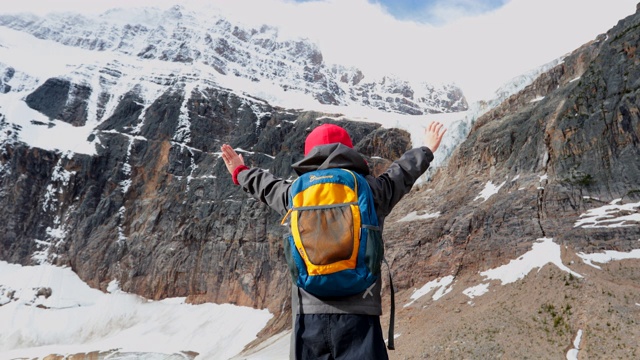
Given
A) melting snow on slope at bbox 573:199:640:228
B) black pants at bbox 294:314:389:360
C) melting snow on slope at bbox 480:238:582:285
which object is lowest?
melting snow on slope at bbox 480:238:582:285

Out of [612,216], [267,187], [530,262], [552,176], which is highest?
[267,187]

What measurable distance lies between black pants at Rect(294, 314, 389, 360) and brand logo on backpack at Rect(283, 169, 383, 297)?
0.18 m

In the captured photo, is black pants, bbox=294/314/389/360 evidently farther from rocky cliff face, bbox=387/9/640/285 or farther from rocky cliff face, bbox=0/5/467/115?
rocky cliff face, bbox=0/5/467/115

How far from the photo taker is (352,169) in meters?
3.31

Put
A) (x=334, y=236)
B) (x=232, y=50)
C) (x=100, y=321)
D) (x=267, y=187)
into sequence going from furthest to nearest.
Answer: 1. (x=232, y=50)
2. (x=100, y=321)
3. (x=267, y=187)
4. (x=334, y=236)

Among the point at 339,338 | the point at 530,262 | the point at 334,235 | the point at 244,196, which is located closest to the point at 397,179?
the point at 334,235

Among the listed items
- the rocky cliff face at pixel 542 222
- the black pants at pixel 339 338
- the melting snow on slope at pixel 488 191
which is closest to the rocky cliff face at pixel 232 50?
the rocky cliff face at pixel 542 222

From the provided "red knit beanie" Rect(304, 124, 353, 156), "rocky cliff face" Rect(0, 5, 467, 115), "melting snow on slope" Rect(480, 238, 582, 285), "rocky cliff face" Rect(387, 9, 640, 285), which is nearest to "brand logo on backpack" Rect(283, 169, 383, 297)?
"red knit beanie" Rect(304, 124, 353, 156)

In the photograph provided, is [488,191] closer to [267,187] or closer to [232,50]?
[267,187]

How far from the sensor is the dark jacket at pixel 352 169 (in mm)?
3055

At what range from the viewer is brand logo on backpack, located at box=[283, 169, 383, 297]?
2924mm

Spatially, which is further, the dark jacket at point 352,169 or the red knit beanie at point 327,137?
the red knit beanie at point 327,137

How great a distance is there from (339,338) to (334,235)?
0.66 metres

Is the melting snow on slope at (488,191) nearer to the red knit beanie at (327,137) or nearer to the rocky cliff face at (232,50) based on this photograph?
the red knit beanie at (327,137)
